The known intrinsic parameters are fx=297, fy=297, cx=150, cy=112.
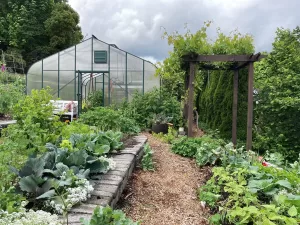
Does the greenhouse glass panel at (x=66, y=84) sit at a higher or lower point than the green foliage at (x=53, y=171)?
higher

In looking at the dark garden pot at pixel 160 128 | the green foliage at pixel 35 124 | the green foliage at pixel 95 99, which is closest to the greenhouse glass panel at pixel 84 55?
the green foliage at pixel 95 99

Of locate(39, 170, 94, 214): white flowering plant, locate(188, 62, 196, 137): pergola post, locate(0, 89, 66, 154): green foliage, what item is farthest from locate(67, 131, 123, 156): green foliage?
locate(188, 62, 196, 137): pergola post

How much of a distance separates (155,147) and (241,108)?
347cm

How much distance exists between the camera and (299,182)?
105 inches

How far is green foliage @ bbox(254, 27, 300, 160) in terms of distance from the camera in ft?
24.3

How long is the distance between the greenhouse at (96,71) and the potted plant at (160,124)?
2939 millimetres

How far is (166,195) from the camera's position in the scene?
3.04m

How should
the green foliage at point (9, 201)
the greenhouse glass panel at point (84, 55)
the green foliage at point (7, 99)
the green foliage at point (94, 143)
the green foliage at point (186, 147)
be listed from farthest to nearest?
the greenhouse glass panel at point (84, 55) < the green foliage at point (7, 99) < the green foliage at point (186, 147) < the green foliage at point (94, 143) < the green foliage at point (9, 201)

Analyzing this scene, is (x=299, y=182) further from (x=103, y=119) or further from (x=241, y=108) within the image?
(x=241, y=108)

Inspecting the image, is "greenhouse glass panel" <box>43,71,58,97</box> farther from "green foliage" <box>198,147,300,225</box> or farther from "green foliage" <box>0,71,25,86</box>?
"green foliage" <box>198,147,300,225</box>

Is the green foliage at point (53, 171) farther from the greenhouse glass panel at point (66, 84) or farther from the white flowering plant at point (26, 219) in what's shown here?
the greenhouse glass panel at point (66, 84)

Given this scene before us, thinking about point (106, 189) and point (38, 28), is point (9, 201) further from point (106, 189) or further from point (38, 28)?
point (38, 28)

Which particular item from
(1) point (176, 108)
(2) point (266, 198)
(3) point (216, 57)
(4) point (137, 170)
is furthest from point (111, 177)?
(1) point (176, 108)

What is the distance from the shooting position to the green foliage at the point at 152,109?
7.55 meters
